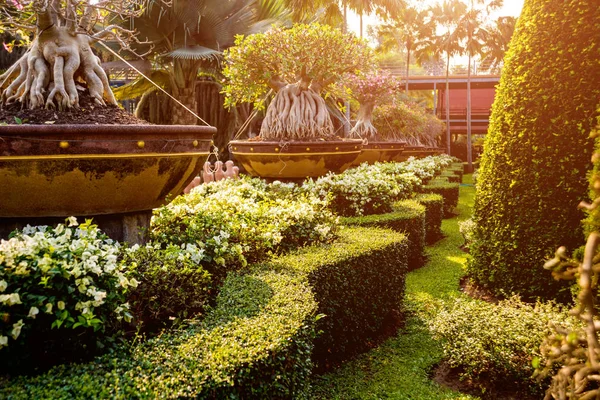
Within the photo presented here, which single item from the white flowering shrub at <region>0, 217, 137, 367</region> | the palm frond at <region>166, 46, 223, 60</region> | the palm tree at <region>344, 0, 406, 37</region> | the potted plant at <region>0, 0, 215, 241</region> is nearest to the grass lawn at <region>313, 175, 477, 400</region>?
the white flowering shrub at <region>0, 217, 137, 367</region>

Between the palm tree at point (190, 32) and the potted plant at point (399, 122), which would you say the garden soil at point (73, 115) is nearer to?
the palm tree at point (190, 32)

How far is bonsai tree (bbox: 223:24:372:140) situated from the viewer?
816cm

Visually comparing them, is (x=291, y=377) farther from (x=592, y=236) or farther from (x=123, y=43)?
(x=123, y=43)

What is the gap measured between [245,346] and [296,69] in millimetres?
6557

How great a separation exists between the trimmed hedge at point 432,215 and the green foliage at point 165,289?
20.5ft

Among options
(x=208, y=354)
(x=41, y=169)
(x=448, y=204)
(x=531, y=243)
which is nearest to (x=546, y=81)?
(x=531, y=243)

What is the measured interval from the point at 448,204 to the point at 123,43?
1003 cm

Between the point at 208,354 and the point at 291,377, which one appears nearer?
the point at 208,354

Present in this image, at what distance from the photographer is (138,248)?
3641 mm

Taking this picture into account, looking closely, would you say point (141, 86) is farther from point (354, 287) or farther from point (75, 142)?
point (75, 142)

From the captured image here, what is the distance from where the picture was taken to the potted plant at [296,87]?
8.14 meters

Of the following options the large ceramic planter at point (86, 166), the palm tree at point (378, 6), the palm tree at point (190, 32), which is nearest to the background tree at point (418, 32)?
the palm tree at point (378, 6)

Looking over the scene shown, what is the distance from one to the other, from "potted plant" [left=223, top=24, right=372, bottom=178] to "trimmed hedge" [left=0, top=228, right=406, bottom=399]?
389 cm

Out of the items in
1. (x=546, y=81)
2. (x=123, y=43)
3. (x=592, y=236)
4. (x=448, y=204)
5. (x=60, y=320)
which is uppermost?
(x=123, y=43)
